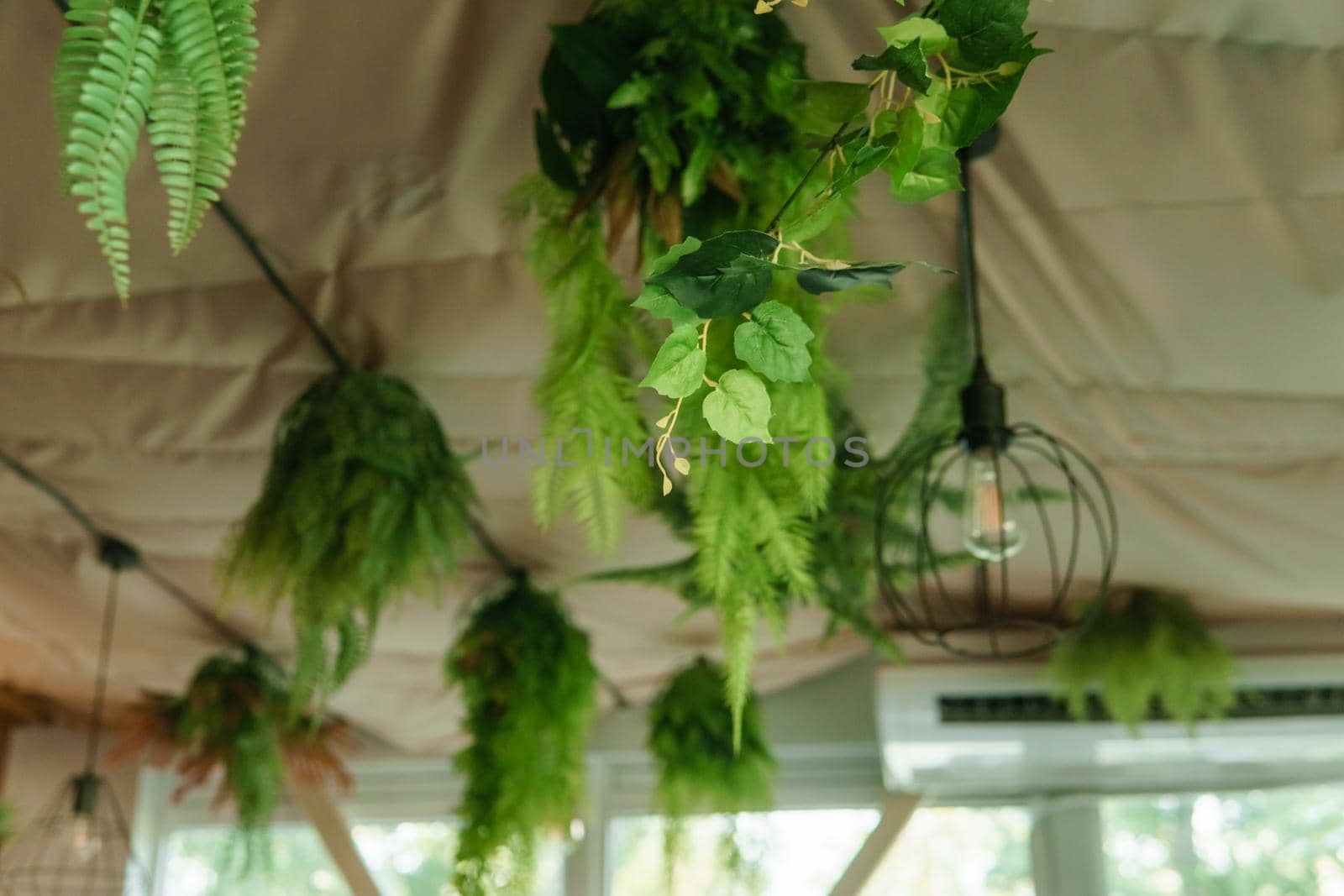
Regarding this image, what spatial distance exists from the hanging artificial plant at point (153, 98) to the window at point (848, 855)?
309 centimetres

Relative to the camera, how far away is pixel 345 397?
206cm

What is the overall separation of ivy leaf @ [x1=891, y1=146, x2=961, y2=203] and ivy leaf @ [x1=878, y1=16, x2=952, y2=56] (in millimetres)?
48

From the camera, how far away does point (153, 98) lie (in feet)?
1.96

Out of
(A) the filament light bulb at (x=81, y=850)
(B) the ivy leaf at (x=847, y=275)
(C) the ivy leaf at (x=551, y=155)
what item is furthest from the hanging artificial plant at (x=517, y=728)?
(B) the ivy leaf at (x=847, y=275)

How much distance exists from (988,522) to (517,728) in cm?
117

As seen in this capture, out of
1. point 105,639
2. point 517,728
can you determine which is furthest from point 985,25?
point 105,639

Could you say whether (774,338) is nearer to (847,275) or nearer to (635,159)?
(847,275)

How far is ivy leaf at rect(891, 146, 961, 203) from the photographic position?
62 centimetres

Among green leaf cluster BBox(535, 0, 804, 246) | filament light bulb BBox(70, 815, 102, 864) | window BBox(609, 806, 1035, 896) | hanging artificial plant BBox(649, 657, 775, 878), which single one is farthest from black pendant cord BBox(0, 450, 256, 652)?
green leaf cluster BBox(535, 0, 804, 246)

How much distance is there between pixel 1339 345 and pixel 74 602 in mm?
2841

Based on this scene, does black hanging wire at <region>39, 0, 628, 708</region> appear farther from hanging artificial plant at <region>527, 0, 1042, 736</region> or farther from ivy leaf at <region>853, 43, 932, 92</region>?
hanging artificial plant at <region>527, 0, 1042, 736</region>

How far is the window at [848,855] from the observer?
3639 millimetres

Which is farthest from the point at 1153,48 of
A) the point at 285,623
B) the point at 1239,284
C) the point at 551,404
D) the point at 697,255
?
the point at 285,623

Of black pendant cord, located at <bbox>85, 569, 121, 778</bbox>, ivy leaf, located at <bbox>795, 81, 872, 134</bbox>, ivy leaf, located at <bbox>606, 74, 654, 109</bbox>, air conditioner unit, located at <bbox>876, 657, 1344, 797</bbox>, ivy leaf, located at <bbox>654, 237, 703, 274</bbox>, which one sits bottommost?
ivy leaf, located at <bbox>654, 237, 703, 274</bbox>
